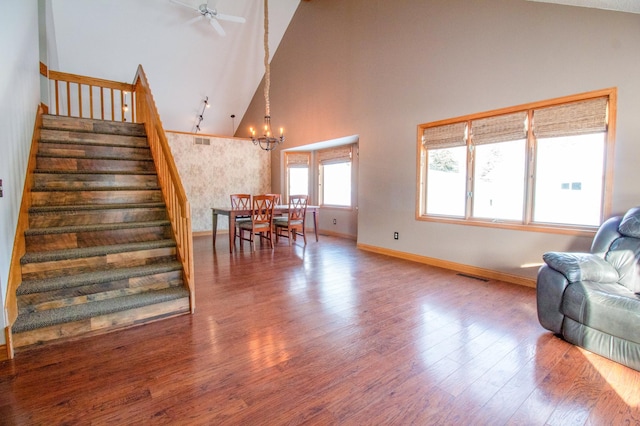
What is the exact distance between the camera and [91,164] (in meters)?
3.54

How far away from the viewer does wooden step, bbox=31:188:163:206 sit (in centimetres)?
300

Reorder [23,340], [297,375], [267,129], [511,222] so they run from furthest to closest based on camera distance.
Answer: [267,129] → [511,222] → [23,340] → [297,375]

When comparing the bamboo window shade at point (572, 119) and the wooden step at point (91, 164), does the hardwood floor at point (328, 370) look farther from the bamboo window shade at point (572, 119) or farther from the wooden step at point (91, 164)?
the wooden step at point (91, 164)

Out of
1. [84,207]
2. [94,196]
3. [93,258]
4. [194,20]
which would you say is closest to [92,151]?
[94,196]

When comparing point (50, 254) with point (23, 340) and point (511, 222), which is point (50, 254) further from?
point (511, 222)

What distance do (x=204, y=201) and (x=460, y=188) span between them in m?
5.32

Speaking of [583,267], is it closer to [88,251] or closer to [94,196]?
[88,251]

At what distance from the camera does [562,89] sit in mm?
3123

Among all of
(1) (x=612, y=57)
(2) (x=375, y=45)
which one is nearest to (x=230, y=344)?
(1) (x=612, y=57)

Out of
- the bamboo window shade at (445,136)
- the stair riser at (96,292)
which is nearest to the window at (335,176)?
the bamboo window shade at (445,136)

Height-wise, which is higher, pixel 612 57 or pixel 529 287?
pixel 612 57

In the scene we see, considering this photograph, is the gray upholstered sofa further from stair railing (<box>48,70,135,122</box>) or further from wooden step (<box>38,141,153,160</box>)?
stair railing (<box>48,70,135,122</box>)

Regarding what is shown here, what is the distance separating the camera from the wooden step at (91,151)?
3421 mm

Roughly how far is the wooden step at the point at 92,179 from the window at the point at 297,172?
4.05 meters
